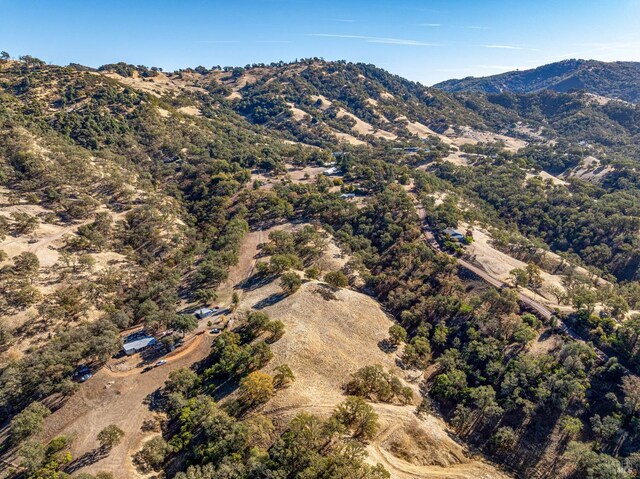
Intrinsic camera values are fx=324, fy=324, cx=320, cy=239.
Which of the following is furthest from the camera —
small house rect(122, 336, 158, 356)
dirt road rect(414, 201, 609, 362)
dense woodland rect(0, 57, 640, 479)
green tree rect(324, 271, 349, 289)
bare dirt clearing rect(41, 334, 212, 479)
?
green tree rect(324, 271, 349, 289)

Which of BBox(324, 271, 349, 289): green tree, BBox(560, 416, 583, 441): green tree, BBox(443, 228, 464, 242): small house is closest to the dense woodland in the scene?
BBox(560, 416, 583, 441): green tree

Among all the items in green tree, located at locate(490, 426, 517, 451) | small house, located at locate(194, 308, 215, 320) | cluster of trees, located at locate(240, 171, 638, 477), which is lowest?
green tree, located at locate(490, 426, 517, 451)

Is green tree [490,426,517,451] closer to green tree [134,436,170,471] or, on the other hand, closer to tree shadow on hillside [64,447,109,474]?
green tree [134,436,170,471]

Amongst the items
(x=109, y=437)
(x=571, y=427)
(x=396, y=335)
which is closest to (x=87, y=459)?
(x=109, y=437)

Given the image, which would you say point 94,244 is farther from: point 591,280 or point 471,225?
point 591,280

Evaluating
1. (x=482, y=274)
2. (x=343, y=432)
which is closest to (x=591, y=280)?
(x=482, y=274)
